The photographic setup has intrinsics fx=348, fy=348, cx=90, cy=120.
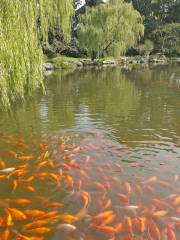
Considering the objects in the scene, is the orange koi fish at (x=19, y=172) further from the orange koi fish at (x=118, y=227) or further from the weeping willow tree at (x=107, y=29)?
the weeping willow tree at (x=107, y=29)

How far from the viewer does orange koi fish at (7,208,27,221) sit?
5251mm

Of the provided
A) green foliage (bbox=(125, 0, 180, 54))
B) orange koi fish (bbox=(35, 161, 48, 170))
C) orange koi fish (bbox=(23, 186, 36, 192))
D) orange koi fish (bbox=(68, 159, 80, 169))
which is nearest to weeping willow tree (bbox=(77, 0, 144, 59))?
green foliage (bbox=(125, 0, 180, 54))

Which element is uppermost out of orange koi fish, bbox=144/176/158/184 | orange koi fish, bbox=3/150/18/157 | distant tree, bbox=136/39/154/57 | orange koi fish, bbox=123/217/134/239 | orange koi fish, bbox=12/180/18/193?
distant tree, bbox=136/39/154/57

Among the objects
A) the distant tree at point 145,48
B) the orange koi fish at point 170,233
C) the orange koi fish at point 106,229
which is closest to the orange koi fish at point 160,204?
the orange koi fish at point 170,233

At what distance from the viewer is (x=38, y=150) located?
330 inches

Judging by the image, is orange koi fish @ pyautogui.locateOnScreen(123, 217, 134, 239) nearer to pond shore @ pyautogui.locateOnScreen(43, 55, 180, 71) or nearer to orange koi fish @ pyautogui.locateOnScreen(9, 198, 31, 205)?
orange koi fish @ pyautogui.locateOnScreen(9, 198, 31, 205)

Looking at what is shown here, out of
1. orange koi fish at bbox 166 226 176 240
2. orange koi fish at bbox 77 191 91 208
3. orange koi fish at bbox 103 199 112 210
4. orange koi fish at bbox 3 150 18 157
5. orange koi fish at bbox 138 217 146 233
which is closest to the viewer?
orange koi fish at bbox 166 226 176 240

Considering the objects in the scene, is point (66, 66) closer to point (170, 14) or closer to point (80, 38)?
point (80, 38)

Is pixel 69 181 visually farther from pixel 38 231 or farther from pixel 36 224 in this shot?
pixel 38 231

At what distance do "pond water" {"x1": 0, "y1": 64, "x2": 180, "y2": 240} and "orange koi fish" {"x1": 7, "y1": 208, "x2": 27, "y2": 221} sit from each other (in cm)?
1

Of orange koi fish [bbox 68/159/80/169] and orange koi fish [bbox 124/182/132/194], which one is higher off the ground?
orange koi fish [bbox 68/159/80/169]

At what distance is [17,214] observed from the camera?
209 inches

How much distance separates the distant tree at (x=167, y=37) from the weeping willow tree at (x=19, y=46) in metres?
52.0

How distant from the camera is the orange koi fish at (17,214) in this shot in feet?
17.2
